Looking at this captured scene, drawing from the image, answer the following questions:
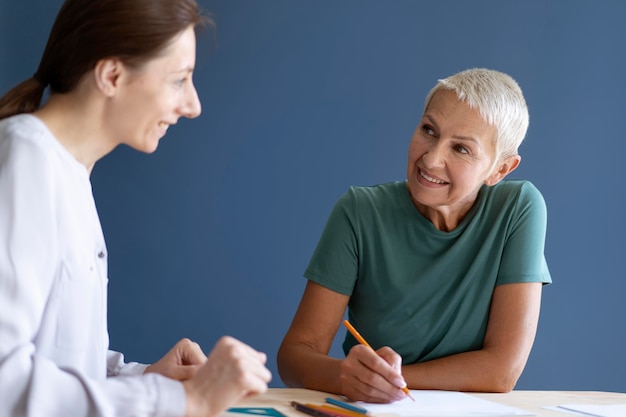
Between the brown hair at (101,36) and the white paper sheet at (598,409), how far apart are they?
96 cm

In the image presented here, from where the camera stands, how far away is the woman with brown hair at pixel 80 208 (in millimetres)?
936

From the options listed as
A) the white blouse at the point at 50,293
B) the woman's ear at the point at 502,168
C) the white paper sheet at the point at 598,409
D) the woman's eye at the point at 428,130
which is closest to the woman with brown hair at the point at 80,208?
the white blouse at the point at 50,293

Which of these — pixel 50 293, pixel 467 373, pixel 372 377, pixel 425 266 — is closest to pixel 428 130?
pixel 425 266

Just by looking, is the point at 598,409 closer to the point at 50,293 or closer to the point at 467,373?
the point at 467,373

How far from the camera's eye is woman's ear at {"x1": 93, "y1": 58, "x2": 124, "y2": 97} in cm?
111

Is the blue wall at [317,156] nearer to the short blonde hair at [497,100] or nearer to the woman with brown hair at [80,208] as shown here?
the short blonde hair at [497,100]

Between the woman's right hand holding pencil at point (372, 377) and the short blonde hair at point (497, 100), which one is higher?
the short blonde hair at point (497, 100)

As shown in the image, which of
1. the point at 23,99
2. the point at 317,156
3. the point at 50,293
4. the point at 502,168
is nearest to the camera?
the point at 50,293

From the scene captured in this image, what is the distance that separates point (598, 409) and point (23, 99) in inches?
44.6

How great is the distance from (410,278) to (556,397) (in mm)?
424

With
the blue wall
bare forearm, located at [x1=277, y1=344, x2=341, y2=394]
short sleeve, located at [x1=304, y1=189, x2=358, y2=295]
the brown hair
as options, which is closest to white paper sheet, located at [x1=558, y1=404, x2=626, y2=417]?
bare forearm, located at [x1=277, y1=344, x2=341, y2=394]

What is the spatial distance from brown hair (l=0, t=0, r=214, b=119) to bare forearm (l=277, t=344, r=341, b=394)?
74 centimetres

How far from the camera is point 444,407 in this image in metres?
1.38

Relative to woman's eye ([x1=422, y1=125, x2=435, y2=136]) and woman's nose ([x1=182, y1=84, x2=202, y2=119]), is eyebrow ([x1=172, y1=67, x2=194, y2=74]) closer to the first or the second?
woman's nose ([x1=182, y1=84, x2=202, y2=119])
